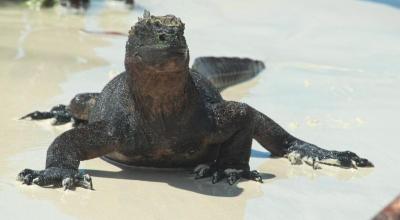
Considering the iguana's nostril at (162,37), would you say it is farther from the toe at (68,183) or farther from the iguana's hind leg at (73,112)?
the iguana's hind leg at (73,112)

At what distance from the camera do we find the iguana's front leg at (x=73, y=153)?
452cm

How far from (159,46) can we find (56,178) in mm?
966

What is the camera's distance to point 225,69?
29.1ft

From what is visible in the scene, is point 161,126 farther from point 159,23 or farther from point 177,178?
point 159,23

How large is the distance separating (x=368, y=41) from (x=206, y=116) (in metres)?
6.99

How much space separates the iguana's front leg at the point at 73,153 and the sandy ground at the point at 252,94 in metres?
0.09

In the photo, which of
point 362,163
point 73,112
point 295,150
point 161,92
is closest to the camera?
point 161,92

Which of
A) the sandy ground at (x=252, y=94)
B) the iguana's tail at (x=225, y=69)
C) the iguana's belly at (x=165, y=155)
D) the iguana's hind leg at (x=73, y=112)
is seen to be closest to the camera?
the sandy ground at (x=252, y=94)

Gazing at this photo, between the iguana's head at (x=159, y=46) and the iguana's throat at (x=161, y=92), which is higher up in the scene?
the iguana's head at (x=159, y=46)

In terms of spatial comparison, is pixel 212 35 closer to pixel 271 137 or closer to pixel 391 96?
pixel 391 96

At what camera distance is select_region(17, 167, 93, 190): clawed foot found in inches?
177

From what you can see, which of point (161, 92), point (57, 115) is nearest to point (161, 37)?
point (161, 92)

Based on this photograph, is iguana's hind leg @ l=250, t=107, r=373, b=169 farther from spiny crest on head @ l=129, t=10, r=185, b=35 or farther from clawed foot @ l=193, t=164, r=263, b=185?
spiny crest on head @ l=129, t=10, r=185, b=35

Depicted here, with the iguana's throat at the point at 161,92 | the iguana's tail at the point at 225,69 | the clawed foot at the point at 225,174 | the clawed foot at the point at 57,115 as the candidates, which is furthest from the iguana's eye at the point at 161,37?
the iguana's tail at the point at 225,69
